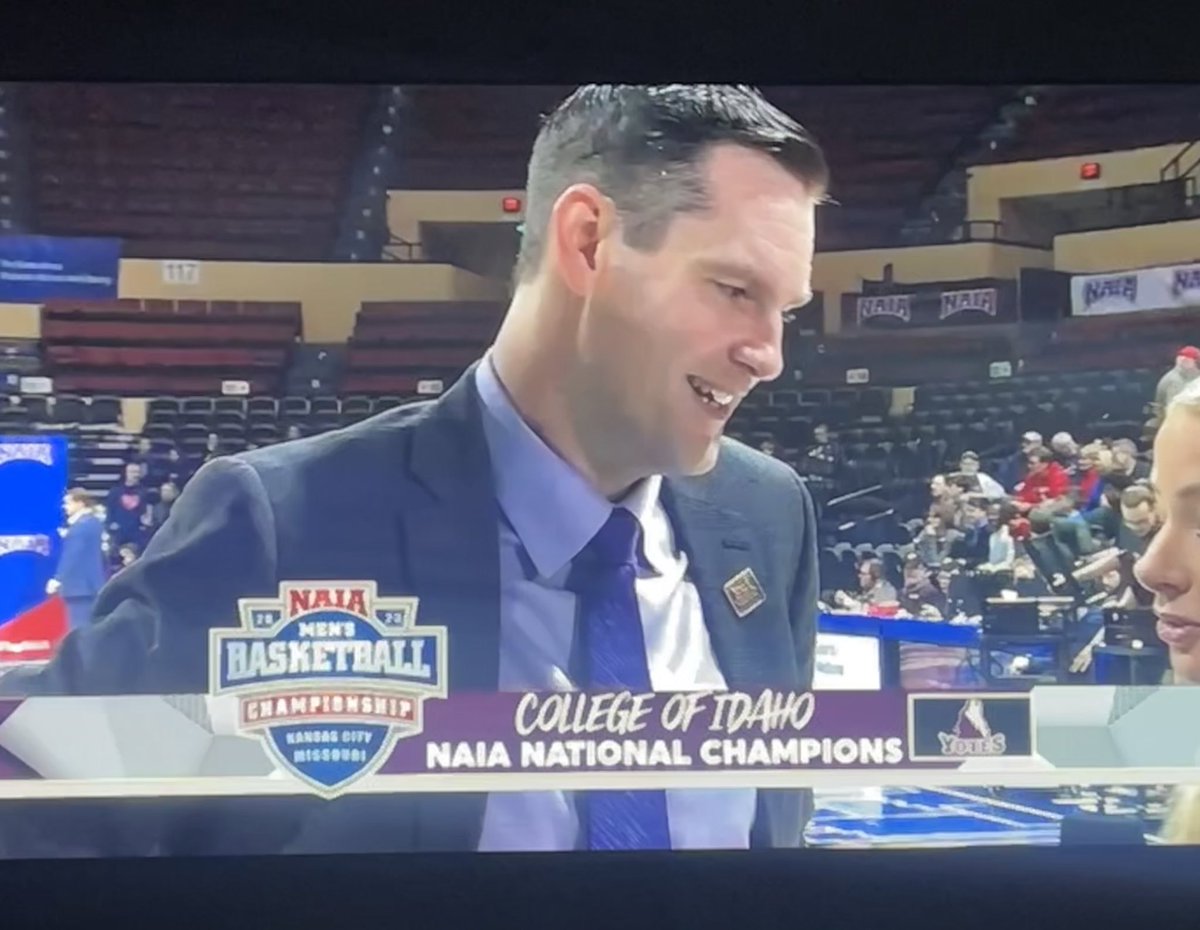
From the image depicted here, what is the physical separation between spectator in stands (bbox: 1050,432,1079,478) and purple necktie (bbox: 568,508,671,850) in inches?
28.7

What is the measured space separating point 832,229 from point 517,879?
1.27 meters

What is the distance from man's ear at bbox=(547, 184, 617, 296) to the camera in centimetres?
256

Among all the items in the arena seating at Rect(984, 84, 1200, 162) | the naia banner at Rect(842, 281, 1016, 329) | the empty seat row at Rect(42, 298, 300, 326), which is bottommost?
the empty seat row at Rect(42, 298, 300, 326)

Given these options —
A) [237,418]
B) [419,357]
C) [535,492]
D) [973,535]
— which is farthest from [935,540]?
[237,418]

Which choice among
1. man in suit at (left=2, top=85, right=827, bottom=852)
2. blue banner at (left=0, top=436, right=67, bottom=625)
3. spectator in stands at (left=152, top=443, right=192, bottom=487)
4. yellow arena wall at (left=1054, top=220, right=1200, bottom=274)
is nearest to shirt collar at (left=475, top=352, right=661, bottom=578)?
man in suit at (left=2, top=85, right=827, bottom=852)

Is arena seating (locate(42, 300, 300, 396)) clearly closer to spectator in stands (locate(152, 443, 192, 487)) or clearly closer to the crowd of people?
spectator in stands (locate(152, 443, 192, 487))

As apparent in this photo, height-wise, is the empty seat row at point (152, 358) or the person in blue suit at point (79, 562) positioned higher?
the empty seat row at point (152, 358)

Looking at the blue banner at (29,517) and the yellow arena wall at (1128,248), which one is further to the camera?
the yellow arena wall at (1128,248)

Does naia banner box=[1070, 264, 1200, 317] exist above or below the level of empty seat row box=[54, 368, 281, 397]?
above

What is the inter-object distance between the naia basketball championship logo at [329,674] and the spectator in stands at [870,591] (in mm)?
695

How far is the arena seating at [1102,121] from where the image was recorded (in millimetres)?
2627

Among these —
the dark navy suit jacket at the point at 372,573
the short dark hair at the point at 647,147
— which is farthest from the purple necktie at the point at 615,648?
the short dark hair at the point at 647,147

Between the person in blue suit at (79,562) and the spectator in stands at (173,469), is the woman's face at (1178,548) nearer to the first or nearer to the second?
the spectator in stands at (173,469)

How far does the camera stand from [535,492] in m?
2.60
